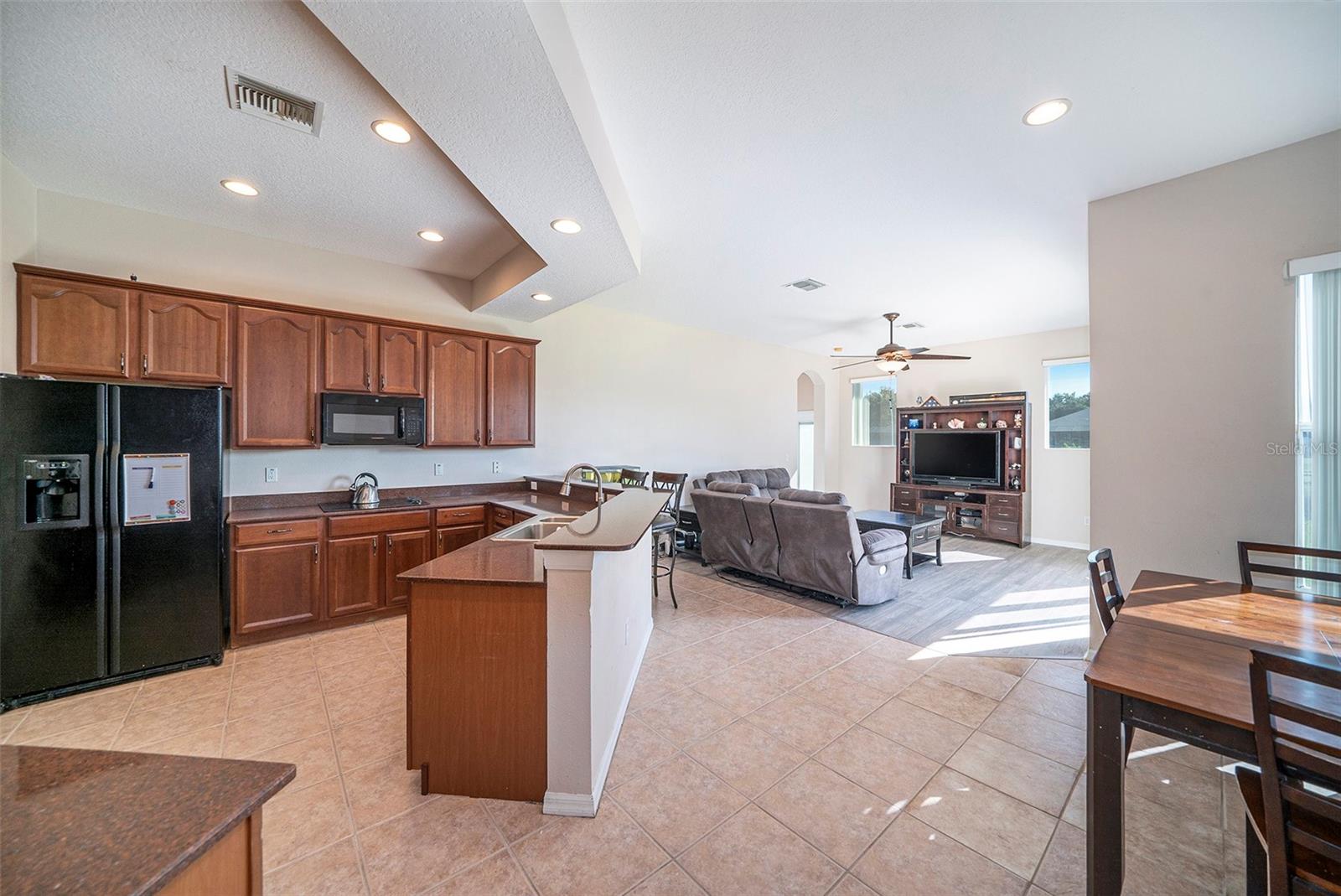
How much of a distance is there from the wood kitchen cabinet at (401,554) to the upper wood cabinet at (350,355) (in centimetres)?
119

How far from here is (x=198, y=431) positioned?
115 inches

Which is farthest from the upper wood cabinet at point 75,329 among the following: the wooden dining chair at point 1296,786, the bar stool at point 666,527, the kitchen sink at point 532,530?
the wooden dining chair at point 1296,786

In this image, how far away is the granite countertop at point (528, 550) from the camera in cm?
178

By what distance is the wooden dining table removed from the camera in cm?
124

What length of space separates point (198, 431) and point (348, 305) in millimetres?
1537

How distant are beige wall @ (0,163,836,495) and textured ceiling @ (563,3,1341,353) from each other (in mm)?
1955

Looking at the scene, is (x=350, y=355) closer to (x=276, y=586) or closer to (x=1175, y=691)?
(x=276, y=586)

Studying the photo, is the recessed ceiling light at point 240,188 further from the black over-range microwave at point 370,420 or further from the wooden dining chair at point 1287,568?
the wooden dining chair at point 1287,568

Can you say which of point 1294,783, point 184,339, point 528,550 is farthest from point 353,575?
point 1294,783

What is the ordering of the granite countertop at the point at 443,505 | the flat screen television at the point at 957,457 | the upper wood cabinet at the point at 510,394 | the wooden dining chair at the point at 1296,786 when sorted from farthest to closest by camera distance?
1. the flat screen television at the point at 957,457
2. the upper wood cabinet at the point at 510,394
3. the granite countertop at the point at 443,505
4. the wooden dining chair at the point at 1296,786

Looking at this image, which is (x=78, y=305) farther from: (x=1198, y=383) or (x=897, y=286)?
(x=1198, y=383)

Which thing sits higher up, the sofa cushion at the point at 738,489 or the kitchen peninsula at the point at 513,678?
the sofa cushion at the point at 738,489

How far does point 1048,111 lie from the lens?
227 cm

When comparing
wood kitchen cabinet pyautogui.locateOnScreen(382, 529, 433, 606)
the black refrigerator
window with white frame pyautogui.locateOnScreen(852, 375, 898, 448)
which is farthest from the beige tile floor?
window with white frame pyautogui.locateOnScreen(852, 375, 898, 448)
